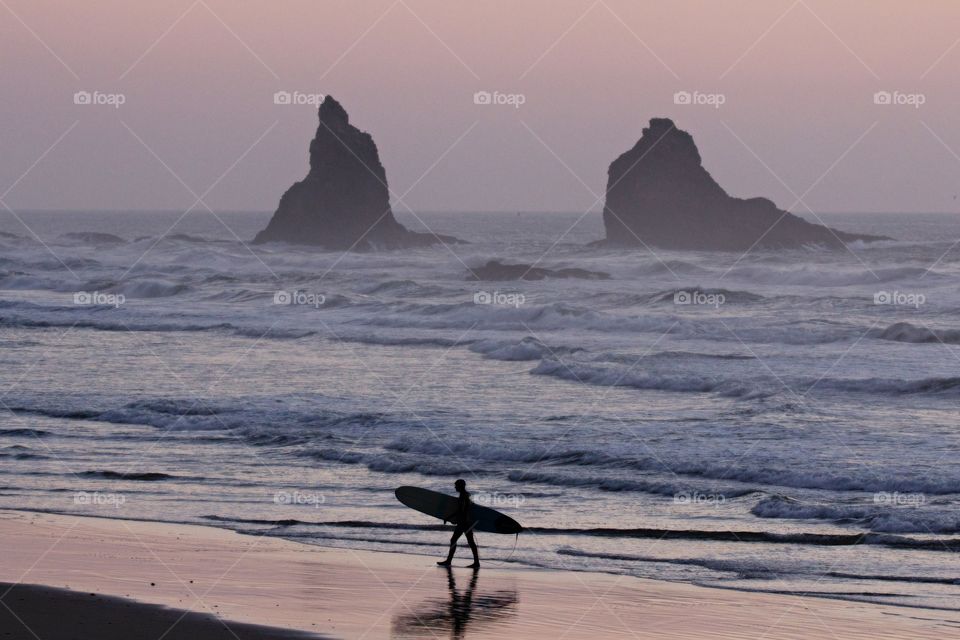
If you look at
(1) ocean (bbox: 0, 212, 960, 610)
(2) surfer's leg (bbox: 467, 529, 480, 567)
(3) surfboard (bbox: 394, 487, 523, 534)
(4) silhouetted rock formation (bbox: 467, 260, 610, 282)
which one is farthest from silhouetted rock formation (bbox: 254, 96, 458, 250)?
(2) surfer's leg (bbox: 467, 529, 480, 567)

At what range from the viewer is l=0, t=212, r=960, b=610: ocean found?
15.7 meters

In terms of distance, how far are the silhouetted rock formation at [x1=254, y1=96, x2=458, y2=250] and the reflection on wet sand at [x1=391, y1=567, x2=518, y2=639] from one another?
93573mm

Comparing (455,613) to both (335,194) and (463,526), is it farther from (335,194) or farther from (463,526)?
(335,194)

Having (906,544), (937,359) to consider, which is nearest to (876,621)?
(906,544)

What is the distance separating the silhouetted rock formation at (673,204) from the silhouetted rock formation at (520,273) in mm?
26961

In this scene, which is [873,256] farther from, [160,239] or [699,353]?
[160,239]

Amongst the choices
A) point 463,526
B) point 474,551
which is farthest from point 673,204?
point 474,551

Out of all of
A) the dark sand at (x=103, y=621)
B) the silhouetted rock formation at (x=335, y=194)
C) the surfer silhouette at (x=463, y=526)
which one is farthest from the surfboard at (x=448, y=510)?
the silhouetted rock formation at (x=335, y=194)

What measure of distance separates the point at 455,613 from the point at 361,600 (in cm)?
98

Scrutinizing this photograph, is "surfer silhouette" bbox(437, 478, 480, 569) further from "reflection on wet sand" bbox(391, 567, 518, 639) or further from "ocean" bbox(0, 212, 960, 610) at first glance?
"reflection on wet sand" bbox(391, 567, 518, 639)

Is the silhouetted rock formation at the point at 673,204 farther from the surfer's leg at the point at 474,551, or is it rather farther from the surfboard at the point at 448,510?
the surfer's leg at the point at 474,551

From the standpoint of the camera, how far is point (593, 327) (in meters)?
45.8

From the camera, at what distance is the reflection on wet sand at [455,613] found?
10906mm

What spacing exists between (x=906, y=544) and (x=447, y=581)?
5789 mm
